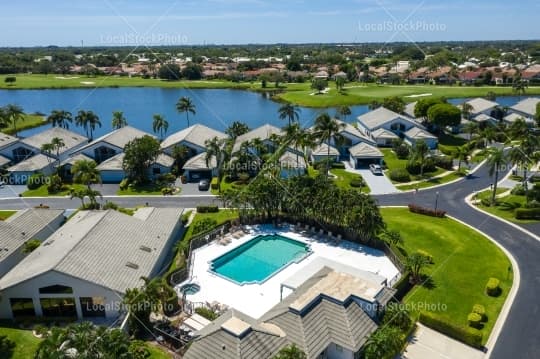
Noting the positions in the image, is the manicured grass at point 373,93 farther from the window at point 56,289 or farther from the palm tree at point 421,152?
the window at point 56,289

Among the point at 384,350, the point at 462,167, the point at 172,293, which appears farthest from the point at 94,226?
the point at 462,167

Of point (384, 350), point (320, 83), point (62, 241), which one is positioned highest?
point (320, 83)

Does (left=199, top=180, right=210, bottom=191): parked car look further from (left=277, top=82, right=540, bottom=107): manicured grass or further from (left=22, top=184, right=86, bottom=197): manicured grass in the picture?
(left=277, top=82, right=540, bottom=107): manicured grass

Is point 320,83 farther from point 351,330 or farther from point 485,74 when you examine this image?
point 351,330

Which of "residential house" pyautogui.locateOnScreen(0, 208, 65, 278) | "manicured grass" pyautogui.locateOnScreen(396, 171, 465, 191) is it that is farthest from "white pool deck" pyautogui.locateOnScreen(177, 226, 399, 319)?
"manicured grass" pyautogui.locateOnScreen(396, 171, 465, 191)

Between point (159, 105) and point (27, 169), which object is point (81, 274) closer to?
point (27, 169)

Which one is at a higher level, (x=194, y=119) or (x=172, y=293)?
(x=194, y=119)

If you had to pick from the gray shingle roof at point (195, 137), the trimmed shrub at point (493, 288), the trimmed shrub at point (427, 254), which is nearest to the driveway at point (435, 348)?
the trimmed shrub at point (493, 288)
